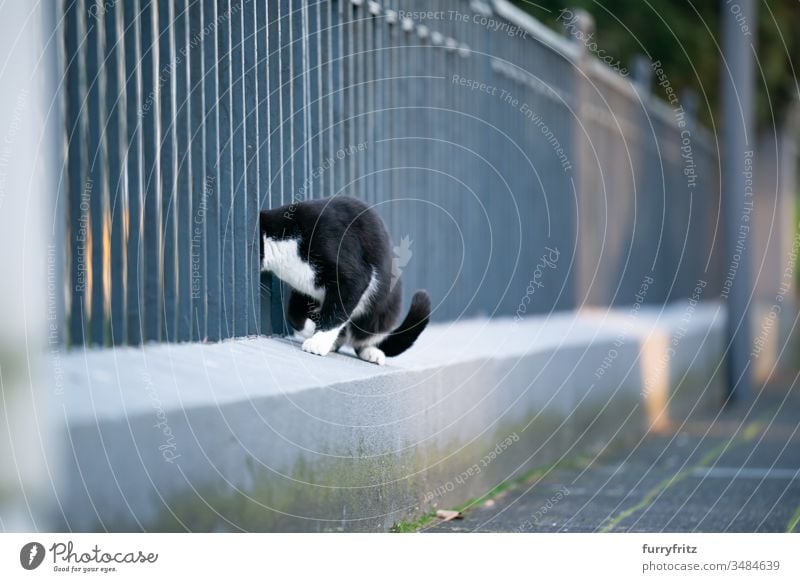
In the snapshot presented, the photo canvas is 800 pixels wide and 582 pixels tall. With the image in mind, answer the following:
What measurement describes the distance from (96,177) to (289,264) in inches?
46.7

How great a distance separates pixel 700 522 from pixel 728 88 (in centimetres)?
627

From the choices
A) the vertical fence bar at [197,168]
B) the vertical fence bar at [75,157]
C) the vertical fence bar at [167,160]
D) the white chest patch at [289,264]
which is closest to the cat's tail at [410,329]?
the white chest patch at [289,264]

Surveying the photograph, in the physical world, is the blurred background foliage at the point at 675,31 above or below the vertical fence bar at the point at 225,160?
above

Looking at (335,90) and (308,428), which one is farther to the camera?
(335,90)

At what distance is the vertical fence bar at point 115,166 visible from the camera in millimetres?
3709

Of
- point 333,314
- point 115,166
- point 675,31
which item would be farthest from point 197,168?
point 675,31

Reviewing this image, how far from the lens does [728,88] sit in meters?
10.8

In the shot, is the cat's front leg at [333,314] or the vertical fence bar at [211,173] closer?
the vertical fence bar at [211,173]

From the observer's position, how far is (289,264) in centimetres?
470

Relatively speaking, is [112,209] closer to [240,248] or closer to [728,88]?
[240,248]

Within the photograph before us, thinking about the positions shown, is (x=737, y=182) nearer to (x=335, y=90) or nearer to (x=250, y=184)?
(x=335, y=90)

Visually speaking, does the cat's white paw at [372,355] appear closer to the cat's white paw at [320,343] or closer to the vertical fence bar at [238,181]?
the cat's white paw at [320,343]

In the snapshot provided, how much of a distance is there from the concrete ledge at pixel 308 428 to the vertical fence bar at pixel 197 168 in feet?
0.49
